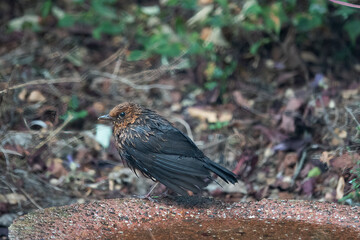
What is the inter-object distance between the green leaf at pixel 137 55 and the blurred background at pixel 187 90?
2 centimetres

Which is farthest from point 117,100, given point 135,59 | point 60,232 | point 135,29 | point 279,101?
point 60,232

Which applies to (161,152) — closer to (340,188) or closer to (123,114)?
(123,114)

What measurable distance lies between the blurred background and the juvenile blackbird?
46.6 inches

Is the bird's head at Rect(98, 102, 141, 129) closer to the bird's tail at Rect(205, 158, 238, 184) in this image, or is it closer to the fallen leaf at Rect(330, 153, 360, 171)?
the bird's tail at Rect(205, 158, 238, 184)

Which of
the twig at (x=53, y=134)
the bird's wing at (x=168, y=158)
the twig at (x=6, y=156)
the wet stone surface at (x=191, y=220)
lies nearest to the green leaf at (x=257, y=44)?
the twig at (x=53, y=134)

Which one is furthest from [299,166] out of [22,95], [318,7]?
[22,95]

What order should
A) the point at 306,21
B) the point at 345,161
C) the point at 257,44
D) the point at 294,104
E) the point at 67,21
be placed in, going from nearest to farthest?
the point at 345,161 → the point at 294,104 → the point at 306,21 → the point at 257,44 → the point at 67,21

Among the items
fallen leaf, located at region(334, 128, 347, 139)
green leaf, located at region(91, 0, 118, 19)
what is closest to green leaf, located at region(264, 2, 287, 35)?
fallen leaf, located at region(334, 128, 347, 139)

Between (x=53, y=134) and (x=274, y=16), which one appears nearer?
(x=53, y=134)

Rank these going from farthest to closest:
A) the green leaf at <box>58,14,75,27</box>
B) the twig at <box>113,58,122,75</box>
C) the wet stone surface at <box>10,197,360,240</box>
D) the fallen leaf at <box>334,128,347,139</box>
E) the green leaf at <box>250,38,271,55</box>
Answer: the green leaf at <box>58,14,75,27</box> → the twig at <box>113,58,122,75</box> → the green leaf at <box>250,38,271,55</box> → the fallen leaf at <box>334,128,347,139</box> → the wet stone surface at <box>10,197,360,240</box>

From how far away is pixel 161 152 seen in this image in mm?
3938

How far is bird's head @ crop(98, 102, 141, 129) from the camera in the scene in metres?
4.29

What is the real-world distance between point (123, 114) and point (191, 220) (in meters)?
1.22

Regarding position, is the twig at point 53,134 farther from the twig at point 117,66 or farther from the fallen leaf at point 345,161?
the fallen leaf at point 345,161
